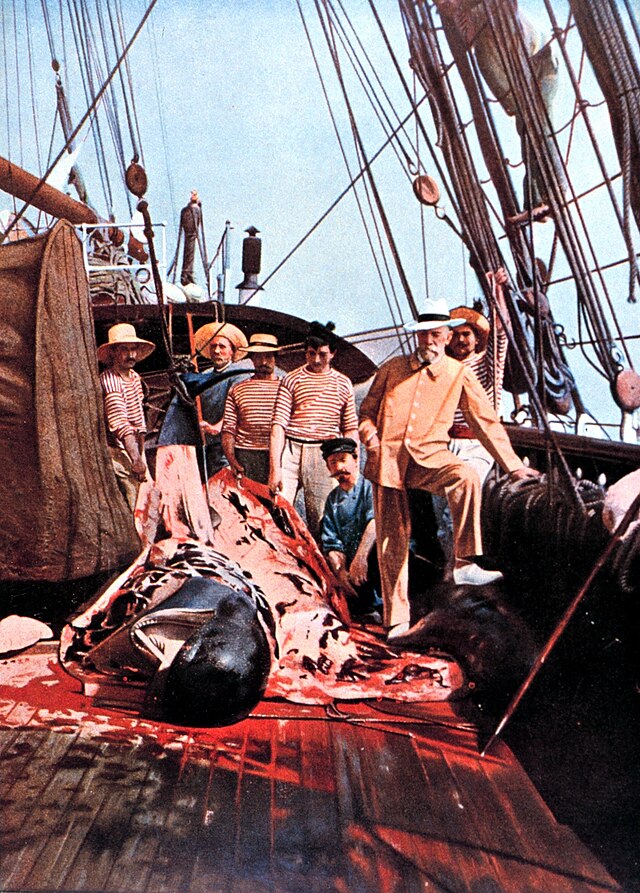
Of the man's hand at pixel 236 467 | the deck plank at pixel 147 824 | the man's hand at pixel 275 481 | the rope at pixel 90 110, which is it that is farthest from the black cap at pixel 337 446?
the rope at pixel 90 110

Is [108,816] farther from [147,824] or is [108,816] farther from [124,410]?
[124,410]

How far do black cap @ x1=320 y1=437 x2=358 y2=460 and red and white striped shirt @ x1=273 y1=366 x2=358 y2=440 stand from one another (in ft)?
0.10

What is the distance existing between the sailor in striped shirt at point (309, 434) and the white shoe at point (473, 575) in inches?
28.2

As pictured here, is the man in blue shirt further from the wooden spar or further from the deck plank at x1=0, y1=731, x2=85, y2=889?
the wooden spar

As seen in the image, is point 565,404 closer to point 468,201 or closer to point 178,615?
point 468,201

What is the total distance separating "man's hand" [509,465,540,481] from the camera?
4.54m

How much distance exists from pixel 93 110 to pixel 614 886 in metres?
4.38

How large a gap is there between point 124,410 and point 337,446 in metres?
1.08

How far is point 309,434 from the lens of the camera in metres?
4.80

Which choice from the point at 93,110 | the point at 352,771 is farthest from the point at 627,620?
the point at 93,110

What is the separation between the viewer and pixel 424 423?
4.73 meters

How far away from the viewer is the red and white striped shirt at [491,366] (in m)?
4.71

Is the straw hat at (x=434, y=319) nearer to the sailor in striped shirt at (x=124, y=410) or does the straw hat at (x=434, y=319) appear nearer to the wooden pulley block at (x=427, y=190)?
the wooden pulley block at (x=427, y=190)

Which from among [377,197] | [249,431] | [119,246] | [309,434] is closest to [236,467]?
[249,431]
